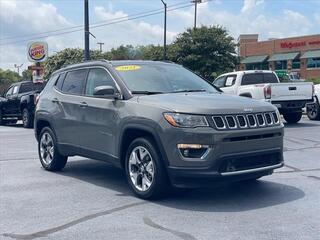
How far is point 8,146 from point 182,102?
810 cm

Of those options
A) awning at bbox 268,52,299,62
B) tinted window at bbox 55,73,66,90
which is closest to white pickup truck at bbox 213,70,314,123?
tinted window at bbox 55,73,66,90

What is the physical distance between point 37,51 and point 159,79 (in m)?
21.5

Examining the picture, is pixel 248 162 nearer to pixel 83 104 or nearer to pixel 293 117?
pixel 83 104

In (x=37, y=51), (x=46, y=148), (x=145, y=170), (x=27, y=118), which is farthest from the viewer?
(x=37, y=51)

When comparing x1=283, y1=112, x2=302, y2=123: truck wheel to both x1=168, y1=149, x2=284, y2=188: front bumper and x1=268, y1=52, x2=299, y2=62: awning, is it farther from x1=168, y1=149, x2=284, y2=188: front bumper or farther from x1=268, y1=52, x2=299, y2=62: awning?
x1=268, y1=52, x2=299, y2=62: awning

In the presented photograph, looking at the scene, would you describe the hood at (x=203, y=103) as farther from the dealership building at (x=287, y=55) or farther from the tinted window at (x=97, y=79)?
the dealership building at (x=287, y=55)

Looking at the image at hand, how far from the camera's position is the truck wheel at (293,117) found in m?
18.1

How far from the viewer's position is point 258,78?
60.3 feet

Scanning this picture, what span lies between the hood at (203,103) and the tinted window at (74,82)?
1.69m

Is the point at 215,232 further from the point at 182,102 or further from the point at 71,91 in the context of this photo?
the point at 71,91

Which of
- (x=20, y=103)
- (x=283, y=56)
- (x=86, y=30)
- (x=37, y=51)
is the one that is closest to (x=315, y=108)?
(x=86, y=30)

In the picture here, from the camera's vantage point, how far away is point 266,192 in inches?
279

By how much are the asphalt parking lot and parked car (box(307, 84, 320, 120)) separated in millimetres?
9849

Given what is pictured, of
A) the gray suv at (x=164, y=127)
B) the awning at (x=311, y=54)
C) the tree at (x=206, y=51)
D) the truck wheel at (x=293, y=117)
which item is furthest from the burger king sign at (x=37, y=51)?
the awning at (x=311, y=54)
